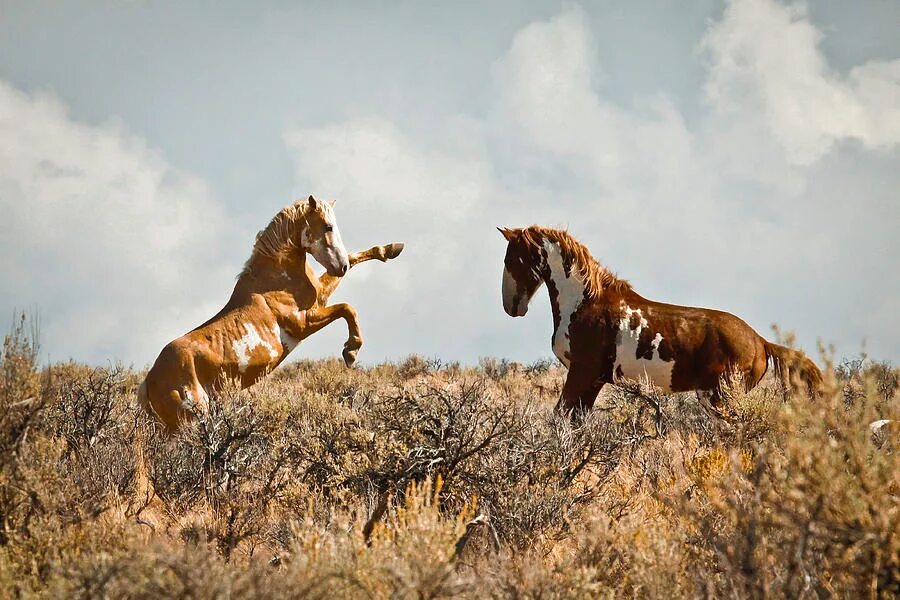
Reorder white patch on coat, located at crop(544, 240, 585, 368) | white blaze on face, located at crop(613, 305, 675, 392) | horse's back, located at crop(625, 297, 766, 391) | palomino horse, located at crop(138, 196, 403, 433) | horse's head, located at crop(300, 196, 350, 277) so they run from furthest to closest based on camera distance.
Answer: white patch on coat, located at crop(544, 240, 585, 368) < horse's head, located at crop(300, 196, 350, 277) < white blaze on face, located at crop(613, 305, 675, 392) < horse's back, located at crop(625, 297, 766, 391) < palomino horse, located at crop(138, 196, 403, 433)

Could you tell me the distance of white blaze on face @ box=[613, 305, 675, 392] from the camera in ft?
26.2

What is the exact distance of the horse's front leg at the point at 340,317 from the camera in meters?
8.18

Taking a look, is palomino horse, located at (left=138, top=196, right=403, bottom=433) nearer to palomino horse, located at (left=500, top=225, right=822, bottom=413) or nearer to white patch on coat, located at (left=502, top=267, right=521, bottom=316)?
white patch on coat, located at (left=502, top=267, right=521, bottom=316)

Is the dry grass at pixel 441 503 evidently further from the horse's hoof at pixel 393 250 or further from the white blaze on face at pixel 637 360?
the horse's hoof at pixel 393 250

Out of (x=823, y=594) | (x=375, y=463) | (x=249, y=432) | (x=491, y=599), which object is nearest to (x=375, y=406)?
(x=375, y=463)

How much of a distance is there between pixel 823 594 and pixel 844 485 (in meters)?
0.54

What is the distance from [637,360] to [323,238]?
385cm

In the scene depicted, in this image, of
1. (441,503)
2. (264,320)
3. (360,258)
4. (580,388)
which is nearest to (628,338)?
(580,388)

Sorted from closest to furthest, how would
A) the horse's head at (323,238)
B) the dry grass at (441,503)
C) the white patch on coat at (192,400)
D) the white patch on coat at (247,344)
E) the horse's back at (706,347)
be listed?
the dry grass at (441,503)
the white patch on coat at (192,400)
the white patch on coat at (247,344)
the horse's back at (706,347)
the horse's head at (323,238)

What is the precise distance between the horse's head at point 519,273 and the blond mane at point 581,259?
11 centimetres

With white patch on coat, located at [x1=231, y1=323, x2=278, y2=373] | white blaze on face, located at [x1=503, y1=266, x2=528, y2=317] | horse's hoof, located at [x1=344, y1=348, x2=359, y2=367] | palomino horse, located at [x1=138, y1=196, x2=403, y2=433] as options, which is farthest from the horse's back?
white patch on coat, located at [x1=231, y1=323, x2=278, y2=373]

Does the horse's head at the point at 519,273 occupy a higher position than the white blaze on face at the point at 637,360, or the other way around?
the horse's head at the point at 519,273

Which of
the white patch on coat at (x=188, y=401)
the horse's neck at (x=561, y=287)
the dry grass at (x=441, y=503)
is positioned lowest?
the dry grass at (x=441, y=503)

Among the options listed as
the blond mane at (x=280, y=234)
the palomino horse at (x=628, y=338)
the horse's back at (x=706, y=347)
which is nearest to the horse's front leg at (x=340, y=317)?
the blond mane at (x=280, y=234)
